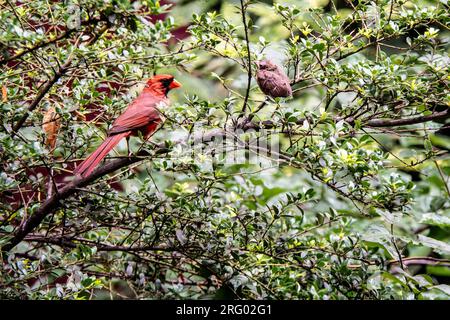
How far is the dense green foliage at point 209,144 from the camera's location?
1.85 m

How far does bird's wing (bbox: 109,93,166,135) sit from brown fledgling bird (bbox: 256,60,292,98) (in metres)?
0.36

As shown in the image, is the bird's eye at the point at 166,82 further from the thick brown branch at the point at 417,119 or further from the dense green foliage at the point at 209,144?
the thick brown branch at the point at 417,119

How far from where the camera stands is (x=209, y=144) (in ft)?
6.37

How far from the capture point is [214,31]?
80.0 inches

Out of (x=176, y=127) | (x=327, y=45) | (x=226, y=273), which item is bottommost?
(x=226, y=273)

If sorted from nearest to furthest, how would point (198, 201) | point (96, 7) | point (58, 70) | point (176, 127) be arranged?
point (96, 7) < point (58, 70) < point (176, 127) < point (198, 201)

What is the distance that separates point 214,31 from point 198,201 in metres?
0.60

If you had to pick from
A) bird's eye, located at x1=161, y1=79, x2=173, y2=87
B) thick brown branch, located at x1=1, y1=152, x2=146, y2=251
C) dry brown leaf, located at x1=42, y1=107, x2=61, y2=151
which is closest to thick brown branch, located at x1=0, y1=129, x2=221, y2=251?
thick brown branch, located at x1=1, y1=152, x2=146, y2=251

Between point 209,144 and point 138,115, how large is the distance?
14.8 inches

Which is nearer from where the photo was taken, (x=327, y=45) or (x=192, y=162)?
(x=192, y=162)

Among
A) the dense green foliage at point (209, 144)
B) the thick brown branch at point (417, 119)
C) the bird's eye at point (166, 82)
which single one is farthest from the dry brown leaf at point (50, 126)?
the thick brown branch at point (417, 119)

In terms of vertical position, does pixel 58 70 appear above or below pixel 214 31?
below

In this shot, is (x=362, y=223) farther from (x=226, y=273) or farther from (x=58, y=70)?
(x=58, y=70)

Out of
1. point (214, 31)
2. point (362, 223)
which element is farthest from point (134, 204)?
point (362, 223)
